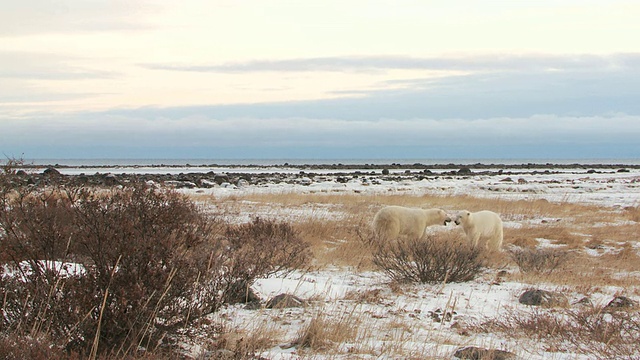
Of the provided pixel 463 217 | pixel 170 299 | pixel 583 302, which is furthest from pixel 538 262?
pixel 170 299

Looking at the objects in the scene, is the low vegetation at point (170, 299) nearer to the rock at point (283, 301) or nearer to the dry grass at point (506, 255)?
the dry grass at point (506, 255)

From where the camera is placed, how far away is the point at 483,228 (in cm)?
1277

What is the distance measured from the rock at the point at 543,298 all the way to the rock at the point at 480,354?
242cm

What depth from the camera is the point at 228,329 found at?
5160 mm

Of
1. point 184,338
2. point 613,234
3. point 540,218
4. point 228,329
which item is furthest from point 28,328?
point 540,218

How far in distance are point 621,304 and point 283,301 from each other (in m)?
3.82

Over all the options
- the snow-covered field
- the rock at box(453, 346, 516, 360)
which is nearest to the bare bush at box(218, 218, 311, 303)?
the snow-covered field

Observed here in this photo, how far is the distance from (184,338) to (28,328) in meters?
1.15

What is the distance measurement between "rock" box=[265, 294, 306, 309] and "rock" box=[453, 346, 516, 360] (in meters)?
1.95

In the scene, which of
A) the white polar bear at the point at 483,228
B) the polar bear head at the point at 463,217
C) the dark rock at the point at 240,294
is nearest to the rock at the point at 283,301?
the dark rock at the point at 240,294

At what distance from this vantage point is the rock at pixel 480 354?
479cm

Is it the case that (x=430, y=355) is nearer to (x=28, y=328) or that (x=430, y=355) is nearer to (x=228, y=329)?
(x=228, y=329)

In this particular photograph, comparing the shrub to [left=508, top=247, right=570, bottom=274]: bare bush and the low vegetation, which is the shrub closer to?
the low vegetation

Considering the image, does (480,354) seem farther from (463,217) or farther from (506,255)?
(463,217)
